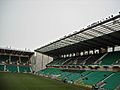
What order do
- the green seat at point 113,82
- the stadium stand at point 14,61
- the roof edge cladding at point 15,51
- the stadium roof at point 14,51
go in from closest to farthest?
the green seat at point 113,82 < the stadium stand at point 14,61 < the roof edge cladding at point 15,51 < the stadium roof at point 14,51

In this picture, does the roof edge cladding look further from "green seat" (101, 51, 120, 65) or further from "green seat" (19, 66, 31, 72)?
"green seat" (101, 51, 120, 65)

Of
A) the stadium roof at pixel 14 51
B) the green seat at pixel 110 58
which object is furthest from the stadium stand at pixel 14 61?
the green seat at pixel 110 58

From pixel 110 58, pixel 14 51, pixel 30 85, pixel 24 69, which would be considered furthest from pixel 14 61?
pixel 110 58

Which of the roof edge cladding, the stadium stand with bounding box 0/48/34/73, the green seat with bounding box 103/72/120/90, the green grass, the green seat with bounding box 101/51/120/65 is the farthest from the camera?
the roof edge cladding

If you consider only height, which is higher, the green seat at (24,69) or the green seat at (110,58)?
the green seat at (110,58)

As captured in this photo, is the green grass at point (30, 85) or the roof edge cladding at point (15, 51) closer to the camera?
the green grass at point (30, 85)

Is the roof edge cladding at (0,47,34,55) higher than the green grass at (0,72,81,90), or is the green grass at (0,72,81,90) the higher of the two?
the roof edge cladding at (0,47,34,55)

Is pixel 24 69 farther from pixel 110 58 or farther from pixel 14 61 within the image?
pixel 110 58

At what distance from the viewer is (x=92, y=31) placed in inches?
1227

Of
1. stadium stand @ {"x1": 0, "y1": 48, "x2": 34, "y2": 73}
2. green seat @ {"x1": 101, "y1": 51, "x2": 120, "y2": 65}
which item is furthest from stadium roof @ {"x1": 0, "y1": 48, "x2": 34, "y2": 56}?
green seat @ {"x1": 101, "y1": 51, "x2": 120, "y2": 65}

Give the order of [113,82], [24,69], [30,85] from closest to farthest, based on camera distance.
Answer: [113,82] → [30,85] → [24,69]

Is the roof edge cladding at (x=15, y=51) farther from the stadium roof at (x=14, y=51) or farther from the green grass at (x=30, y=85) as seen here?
the green grass at (x=30, y=85)

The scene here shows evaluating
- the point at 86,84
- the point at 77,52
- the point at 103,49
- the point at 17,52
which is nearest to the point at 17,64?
the point at 17,52

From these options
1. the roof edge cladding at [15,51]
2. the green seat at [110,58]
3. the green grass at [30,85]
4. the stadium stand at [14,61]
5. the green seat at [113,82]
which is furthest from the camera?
the roof edge cladding at [15,51]
